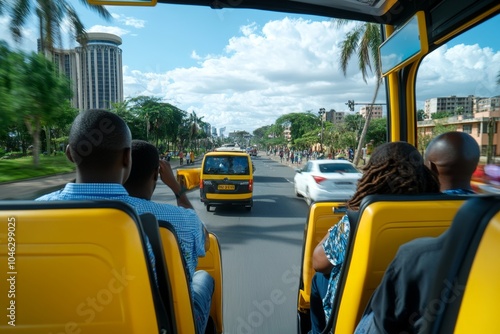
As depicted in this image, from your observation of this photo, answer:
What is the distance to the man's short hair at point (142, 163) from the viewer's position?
2.02 metres

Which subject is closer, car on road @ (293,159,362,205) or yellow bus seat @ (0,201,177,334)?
yellow bus seat @ (0,201,177,334)

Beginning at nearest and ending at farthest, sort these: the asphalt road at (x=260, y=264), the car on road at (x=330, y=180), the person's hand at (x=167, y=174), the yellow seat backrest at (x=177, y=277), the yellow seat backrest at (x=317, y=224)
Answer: the yellow seat backrest at (x=177, y=277) → the person's hand at (x=167, y=174) → the yellow seat backrest at (x=317, y=224) → the asphalt road at (x=260, y=264) → the car on road at (x=330, y=180)

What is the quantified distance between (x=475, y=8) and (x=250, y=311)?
2.98m

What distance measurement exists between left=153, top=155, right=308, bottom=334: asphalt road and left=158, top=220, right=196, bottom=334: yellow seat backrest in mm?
1755

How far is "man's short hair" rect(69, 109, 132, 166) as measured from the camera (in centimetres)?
163

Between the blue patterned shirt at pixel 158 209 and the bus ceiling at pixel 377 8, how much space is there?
1.32 metres

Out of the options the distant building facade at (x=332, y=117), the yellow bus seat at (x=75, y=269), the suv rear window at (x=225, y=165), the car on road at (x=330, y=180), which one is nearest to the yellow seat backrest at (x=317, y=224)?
the yellow bus seat at (x=75, y=269)

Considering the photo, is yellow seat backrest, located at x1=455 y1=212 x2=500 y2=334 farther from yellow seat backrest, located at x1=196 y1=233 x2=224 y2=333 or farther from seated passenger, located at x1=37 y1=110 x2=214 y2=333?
yellow seat backrest, located at x1=196 y1=233 x2=224 y2=333

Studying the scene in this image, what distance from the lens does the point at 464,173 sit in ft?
6.37

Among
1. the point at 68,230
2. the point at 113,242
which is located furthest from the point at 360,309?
the point at 68,230

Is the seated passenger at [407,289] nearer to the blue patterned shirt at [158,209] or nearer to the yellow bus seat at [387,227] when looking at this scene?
the yellow bus seat at [387,227]

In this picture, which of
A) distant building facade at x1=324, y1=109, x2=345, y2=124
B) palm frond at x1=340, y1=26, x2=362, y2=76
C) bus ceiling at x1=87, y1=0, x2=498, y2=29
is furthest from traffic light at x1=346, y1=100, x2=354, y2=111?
distant building facade at x1=324, y1=109, x2=345, y2=124

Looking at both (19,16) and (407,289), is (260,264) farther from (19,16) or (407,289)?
(19,16)

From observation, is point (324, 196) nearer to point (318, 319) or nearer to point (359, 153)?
point (318, 319)
